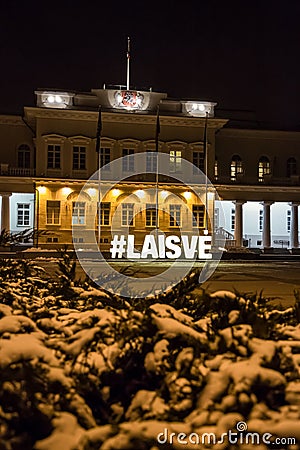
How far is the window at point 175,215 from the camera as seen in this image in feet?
152

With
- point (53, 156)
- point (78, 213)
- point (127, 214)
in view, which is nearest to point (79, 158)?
point (53, 156)

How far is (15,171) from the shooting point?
4453 cm

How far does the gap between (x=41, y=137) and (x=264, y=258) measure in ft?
64.9

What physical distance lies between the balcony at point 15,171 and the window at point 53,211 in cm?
286

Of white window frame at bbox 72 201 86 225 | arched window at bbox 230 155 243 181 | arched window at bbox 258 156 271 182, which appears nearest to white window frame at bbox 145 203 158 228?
white window frame at bbox 72 201 86 225

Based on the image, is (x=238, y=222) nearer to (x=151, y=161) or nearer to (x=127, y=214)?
(x=151, y=161)

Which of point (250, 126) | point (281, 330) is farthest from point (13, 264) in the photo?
point (250, 126)

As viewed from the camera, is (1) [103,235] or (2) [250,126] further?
(2) [250,126]

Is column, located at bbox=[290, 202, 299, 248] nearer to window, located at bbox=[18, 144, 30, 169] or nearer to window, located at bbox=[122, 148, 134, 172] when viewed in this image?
window, located at bbox=[122, 148, 134, 172]

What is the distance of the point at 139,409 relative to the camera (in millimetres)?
3518

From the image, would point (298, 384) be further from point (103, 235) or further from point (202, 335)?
point (103, 235)

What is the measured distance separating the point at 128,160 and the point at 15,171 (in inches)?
359

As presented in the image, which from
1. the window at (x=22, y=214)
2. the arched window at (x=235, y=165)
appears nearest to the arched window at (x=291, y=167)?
the arched window at (x=235, y=165)

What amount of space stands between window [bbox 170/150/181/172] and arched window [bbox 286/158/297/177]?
1184 centimetres
